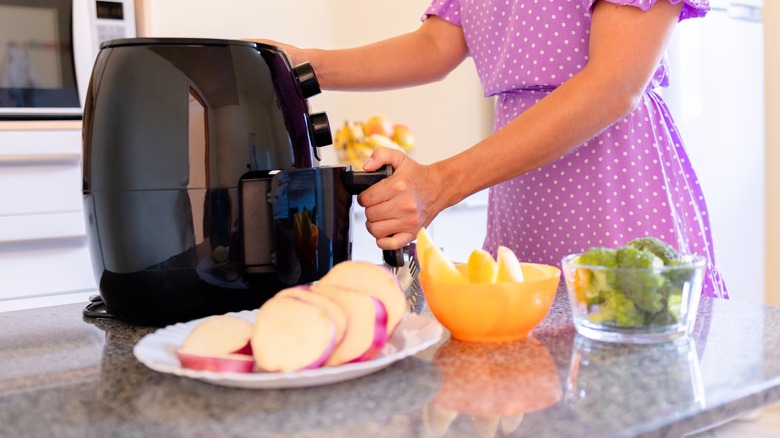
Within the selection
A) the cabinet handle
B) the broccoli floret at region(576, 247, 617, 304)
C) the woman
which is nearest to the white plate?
the broccoli floret at region(576, 247, 617, 304)

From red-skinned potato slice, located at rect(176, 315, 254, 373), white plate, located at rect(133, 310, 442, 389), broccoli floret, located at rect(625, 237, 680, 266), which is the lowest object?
white plate, located at rect(133, 310, 442, 389)

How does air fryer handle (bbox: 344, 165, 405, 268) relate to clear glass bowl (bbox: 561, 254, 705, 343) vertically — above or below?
above

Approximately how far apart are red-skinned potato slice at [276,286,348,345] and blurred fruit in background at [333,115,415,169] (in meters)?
1.77

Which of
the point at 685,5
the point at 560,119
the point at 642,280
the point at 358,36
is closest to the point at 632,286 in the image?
the point at 642,280

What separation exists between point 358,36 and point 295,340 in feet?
7.38

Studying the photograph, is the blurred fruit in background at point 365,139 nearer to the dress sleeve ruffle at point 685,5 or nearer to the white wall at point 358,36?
the white wall at point 358,36

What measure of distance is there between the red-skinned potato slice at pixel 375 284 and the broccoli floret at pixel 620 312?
15cm

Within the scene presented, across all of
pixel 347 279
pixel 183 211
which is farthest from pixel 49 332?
pixel 347 279

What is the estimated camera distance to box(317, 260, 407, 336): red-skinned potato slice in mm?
561

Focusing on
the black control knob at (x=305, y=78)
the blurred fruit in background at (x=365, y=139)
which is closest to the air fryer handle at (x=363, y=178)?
the black control knob at (x=305, y=78)

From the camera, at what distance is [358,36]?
8.68 ft

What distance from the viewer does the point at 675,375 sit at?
51 centimetres

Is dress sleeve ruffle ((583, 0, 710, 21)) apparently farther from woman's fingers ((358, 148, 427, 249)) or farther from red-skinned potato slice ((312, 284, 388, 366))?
red-skinned potato slice ((312, 284, 388, 366))

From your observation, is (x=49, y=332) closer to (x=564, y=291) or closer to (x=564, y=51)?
(x=564, y=291)
